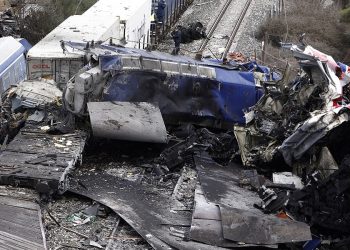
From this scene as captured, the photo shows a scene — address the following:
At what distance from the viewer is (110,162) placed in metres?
11.6

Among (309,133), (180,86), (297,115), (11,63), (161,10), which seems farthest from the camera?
(161,10)

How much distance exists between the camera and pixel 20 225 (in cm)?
806

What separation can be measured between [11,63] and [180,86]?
720 cm

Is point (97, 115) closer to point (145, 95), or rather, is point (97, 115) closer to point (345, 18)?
point (145, 95)

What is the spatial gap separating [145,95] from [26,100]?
272 centimetres

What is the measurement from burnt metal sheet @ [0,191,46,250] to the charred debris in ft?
1.99

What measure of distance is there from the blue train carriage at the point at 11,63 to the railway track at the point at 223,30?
6.56 meters

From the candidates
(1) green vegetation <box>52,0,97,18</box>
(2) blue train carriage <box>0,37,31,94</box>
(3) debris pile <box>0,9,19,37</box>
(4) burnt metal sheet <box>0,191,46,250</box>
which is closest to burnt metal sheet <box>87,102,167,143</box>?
(4) burnt metal sheet <box>0,191,46,250</box>

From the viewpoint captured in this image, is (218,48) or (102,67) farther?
(218,48)

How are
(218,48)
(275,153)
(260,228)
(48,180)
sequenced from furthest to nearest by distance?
1. (218,48)
2. (275,153)
3. (48,180)
4. (260,228)

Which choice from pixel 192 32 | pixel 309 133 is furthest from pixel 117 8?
pixel 309 133

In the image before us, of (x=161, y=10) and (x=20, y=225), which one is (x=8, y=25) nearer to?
(x=161, y=10)

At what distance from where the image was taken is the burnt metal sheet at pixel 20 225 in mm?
7625

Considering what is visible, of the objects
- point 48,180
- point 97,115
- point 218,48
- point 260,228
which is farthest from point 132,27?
point 260,228
